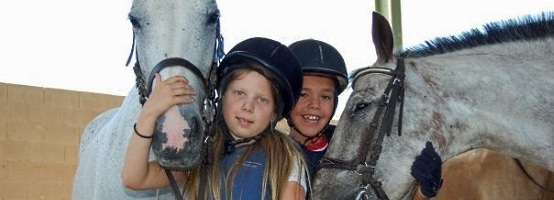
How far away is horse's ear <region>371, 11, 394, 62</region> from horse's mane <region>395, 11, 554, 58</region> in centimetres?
18

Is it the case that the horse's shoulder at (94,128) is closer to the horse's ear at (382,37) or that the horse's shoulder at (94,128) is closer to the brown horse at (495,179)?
the horse's ear at (382,37)

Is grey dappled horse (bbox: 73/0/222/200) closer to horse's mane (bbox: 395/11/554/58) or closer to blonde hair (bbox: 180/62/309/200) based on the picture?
blonde hair (bbox: 180/62/309/200)

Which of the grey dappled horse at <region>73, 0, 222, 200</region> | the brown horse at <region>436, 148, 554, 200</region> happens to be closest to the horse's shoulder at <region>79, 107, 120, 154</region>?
the grey dappled horse at <region>73, 0, 222, 200</region>

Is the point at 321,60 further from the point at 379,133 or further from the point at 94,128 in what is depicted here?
the point at 94,128

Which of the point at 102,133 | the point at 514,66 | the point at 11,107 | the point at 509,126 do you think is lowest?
the point at 11,107

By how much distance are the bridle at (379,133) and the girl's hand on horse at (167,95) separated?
99 cm

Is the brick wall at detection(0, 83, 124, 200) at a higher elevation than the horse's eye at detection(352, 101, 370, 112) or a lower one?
lower

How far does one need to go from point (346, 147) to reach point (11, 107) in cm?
487

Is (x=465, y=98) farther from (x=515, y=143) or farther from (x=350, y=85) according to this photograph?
(x=350, y=85)

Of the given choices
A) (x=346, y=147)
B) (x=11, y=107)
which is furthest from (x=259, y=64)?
(x=11, y=107)

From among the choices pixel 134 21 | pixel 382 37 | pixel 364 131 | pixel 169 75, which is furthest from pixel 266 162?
pixel 382 37

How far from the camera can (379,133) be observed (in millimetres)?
3924

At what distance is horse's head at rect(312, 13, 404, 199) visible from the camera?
3.91 meters

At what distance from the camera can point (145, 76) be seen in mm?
3529
